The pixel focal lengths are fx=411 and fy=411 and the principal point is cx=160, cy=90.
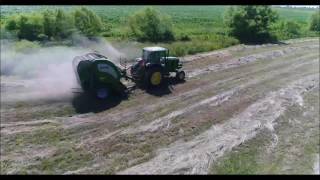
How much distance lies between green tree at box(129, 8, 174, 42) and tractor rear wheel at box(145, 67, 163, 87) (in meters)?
12.1

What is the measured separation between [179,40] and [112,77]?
14.9 metres

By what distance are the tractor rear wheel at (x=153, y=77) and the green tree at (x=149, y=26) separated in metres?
12.1

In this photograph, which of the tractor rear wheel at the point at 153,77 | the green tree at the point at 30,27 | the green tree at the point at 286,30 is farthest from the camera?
A: the green tree at the point at 286,30

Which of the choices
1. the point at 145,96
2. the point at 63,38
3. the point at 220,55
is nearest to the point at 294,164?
the point at 145,96

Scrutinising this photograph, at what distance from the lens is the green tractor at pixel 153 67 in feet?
51.3

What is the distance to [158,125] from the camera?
11.9 meters

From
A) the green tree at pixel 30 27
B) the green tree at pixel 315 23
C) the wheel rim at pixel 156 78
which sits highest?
the green tree at pixel 30 27

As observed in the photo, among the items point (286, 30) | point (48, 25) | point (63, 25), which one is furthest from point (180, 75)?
point (286, 30)

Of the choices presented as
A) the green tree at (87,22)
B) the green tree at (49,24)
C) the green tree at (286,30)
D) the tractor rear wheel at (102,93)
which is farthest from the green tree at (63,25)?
the green tree at (286,30)

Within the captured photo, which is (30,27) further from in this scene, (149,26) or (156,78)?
(156,78)

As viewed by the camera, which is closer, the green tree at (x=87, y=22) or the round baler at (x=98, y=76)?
the round baler at (x=98, y=76)

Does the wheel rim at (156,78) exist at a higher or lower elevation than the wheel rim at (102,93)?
higher

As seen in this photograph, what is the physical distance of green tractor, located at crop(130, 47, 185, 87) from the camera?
1563 centimetres

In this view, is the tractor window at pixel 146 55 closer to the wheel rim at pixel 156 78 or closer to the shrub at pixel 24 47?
the wheel rim at pixel 156 78
